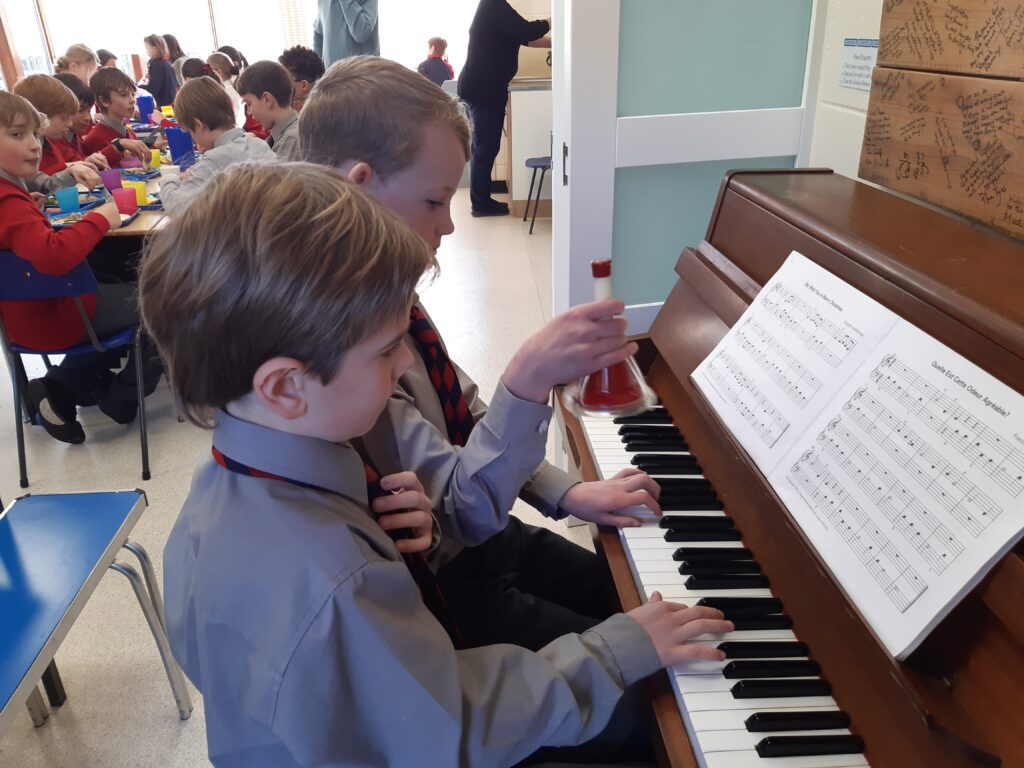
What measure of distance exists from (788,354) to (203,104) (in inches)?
116

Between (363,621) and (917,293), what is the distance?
758mm

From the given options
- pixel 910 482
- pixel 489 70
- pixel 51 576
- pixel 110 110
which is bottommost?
pixel 51 576

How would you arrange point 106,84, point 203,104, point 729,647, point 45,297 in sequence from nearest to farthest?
point 729,647 < point 45,297 < point 203,104 < point 106,84

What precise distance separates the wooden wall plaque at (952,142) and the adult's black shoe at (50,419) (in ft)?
9.45

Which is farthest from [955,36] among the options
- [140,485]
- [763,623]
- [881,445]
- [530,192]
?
[530,192]

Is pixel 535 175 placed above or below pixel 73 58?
below

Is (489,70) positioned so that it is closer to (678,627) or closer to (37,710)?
(37,710)

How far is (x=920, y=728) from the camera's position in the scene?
719 millimetres

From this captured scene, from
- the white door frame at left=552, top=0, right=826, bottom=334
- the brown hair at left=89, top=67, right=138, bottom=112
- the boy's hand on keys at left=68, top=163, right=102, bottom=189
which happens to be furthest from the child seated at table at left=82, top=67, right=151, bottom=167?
the white door frame at left=552, top=0, right=826, bottom=334

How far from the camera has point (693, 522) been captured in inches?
44.8

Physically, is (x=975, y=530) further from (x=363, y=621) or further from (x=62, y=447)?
(x=62, y=447)

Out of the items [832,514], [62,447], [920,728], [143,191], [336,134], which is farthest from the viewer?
[143,191]

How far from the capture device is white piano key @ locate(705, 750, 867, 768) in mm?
781

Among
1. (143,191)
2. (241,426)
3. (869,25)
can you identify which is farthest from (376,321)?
(143,191)
